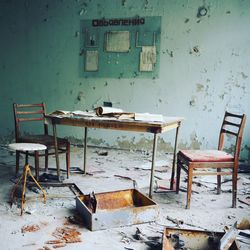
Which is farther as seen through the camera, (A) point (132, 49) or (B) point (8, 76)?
(B) point (8, 76)

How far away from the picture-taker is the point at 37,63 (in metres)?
5.96

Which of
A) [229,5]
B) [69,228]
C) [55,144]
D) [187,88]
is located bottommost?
[69,228]

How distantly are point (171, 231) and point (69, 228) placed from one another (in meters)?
0.82

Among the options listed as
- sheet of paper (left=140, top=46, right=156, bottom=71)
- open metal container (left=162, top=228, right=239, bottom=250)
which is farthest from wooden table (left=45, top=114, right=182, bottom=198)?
sheet of paper (left=140, top=46, right=156, bottom=71)

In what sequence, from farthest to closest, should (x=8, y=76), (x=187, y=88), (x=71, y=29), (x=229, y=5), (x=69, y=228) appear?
(x=8, y=76) → (x=71, y=29) → (x=187, y=88) → (x=229, y=5) → (x=69, y=228)

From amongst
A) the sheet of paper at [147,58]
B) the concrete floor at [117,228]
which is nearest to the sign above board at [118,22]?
the sheet of paper at [147,58]

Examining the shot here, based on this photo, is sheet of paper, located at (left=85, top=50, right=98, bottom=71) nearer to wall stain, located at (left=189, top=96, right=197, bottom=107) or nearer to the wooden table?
wall stain, located at (left=189, top=96, right=197, bottom=107)

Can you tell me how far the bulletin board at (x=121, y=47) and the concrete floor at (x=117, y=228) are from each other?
1.73m

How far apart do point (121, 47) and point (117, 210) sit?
345 cm

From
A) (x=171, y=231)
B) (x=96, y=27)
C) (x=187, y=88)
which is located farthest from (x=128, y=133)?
(x=171, y=231)

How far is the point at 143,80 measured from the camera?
17.8 ft

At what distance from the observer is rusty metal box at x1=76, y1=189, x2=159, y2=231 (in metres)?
2.56

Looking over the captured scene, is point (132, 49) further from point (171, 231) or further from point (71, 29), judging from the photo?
point (171, 231)

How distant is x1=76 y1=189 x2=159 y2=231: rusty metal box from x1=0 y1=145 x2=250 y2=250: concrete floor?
0.05 metres
